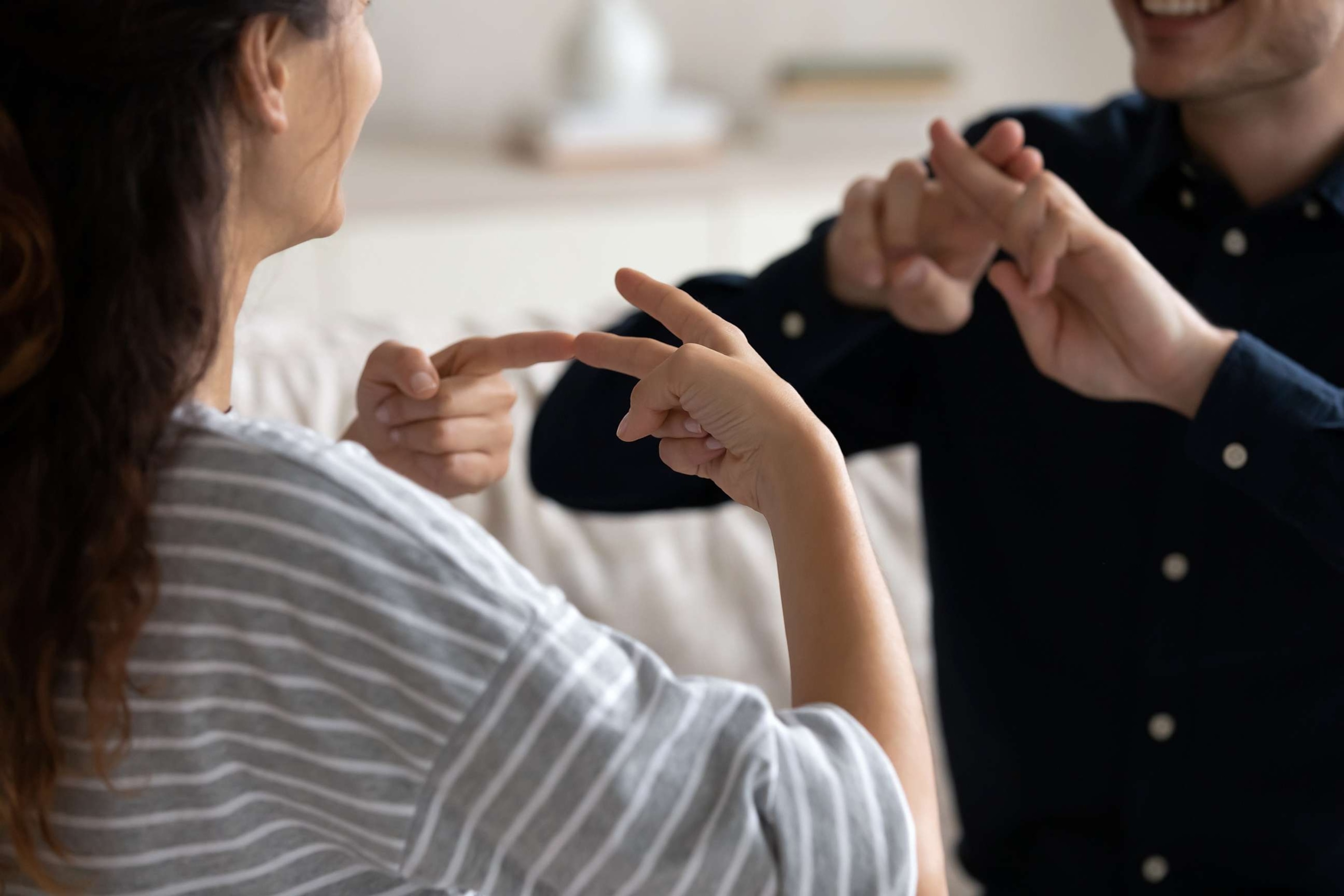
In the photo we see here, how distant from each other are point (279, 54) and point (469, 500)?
0.64m

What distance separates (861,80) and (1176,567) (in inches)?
72.3

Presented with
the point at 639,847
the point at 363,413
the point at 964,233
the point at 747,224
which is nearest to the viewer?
the point at 639,847

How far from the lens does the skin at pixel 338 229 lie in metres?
0.56

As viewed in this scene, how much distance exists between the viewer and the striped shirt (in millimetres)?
488

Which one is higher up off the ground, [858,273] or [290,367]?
[858,273]

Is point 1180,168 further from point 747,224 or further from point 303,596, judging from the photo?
point 747,224

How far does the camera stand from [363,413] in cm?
73

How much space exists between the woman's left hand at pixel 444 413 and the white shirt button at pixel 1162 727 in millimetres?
466

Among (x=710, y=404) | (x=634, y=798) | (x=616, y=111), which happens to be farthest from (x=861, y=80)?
(x=634, y=798)

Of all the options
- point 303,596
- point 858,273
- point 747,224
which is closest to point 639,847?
point 303,596

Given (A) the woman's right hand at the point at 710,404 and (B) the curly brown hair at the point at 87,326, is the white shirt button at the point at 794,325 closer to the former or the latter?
(A) the woman's right hand at the point at 710,404

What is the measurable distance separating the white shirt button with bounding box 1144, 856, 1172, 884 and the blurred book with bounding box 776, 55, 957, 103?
6.16ft

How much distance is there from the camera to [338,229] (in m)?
0.65

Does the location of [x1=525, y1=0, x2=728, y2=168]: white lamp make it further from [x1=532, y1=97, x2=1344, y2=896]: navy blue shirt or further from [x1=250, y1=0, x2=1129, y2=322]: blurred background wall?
[x1=532, y1=97, x2=1344, y2=896]: navy blue shirt
